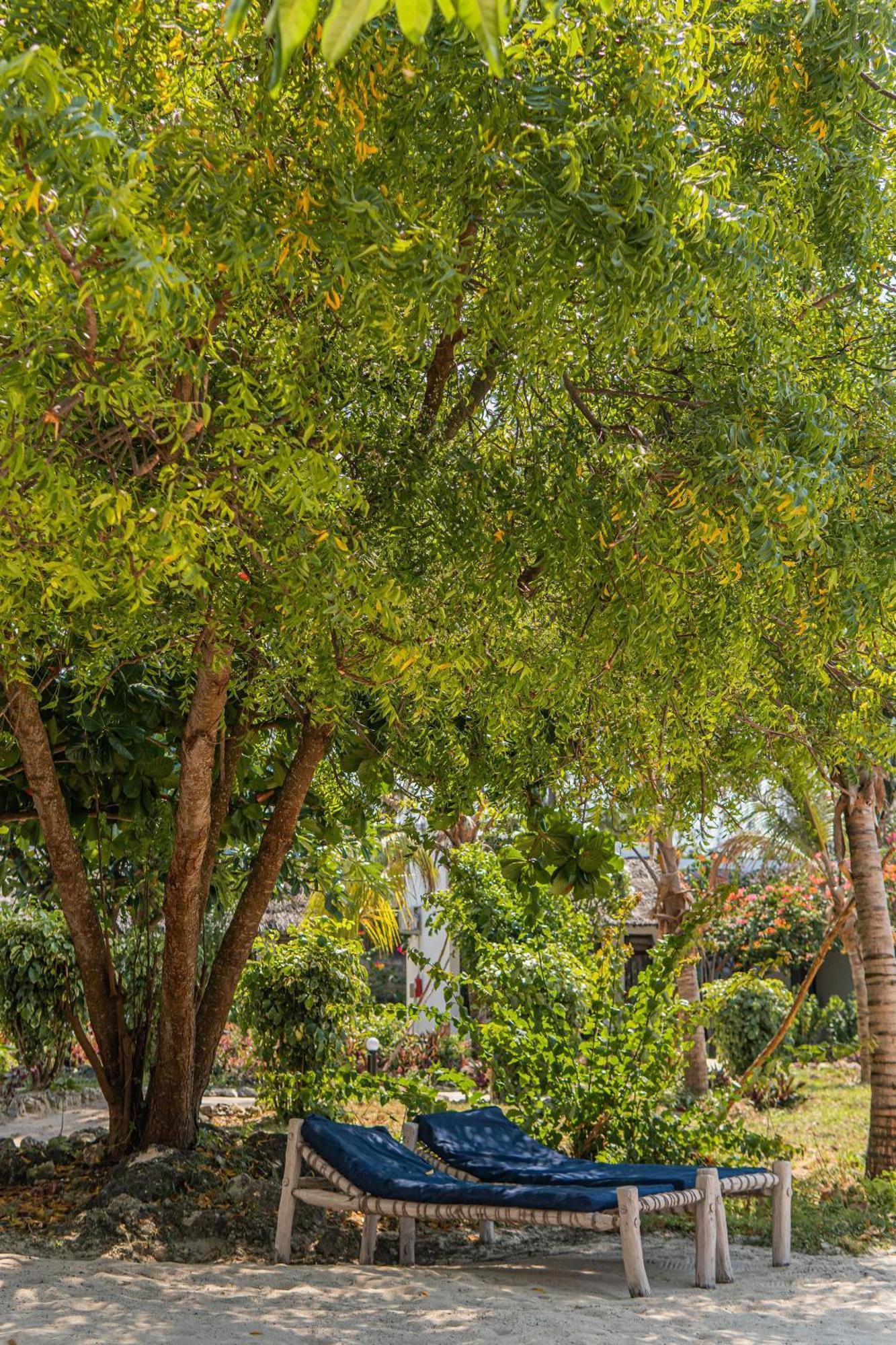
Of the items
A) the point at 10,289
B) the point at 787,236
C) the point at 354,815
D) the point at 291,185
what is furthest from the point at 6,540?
the point at 354,815

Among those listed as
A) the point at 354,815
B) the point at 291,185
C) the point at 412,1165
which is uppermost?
the point at 291,185

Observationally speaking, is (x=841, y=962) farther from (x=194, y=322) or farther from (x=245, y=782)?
(x=194, y=322)

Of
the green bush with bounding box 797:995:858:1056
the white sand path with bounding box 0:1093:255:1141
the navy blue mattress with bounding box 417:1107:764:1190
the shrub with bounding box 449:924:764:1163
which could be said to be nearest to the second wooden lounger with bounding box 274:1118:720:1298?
the navy blue mattress with bounding box 417:1107:764:1190

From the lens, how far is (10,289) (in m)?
3.41

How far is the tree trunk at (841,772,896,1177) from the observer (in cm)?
884

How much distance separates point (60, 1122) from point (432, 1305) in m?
8.34

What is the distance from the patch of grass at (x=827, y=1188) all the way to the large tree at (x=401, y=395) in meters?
2.80

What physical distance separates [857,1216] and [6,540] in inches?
256

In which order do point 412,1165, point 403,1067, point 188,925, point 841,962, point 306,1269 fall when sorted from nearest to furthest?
point 306,1269 < point 412,1165 < point 188,925 < point 403,1067 < point 841,962

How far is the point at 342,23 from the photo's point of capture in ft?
4.08

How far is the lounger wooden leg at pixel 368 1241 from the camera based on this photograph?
6.15 m

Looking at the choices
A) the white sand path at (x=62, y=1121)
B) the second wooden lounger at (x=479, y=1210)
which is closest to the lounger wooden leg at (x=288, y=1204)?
A: the second wooden lounger at (x=479, y=1210)

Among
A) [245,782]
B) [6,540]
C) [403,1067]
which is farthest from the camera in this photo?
[403,1067]

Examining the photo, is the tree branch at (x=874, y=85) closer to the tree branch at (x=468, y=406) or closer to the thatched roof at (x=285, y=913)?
the tree branch at (x=468, y=406)
